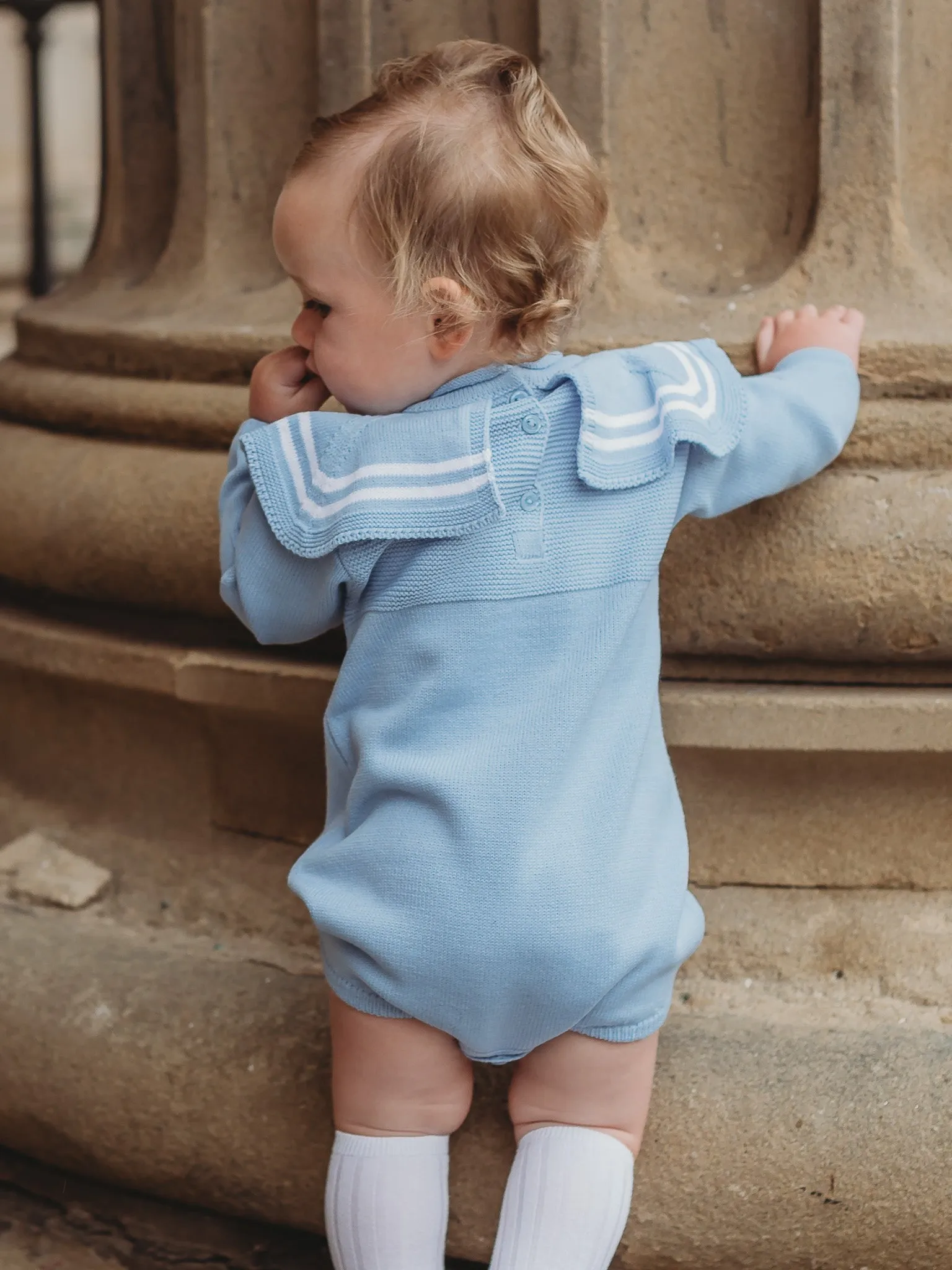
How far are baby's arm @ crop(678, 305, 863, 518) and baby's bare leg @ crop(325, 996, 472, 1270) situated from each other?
0.58 meters

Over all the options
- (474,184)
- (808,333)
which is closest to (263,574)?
(474,184)

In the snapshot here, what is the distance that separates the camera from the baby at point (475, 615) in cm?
138

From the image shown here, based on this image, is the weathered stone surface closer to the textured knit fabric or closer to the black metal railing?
the textured knit fabric

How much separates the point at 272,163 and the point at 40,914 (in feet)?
3.36

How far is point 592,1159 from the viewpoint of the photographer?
147 cm

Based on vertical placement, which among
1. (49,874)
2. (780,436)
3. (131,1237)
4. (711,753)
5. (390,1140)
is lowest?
(131,1237)

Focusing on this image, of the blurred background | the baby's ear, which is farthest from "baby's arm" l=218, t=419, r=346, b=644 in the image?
the blurred background

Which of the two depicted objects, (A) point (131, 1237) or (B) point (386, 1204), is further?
(A) point (131, 1237)

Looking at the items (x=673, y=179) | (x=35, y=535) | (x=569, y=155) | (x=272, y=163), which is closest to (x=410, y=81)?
(x=569, y=155)

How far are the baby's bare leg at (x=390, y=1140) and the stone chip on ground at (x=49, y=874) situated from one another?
0.62 meters

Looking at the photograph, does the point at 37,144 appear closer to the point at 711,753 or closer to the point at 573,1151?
the point at 711,753

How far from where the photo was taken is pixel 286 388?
1.55 meters

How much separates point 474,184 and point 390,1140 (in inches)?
35.2

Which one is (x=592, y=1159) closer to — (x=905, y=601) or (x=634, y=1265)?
(x=634, y=1265)
